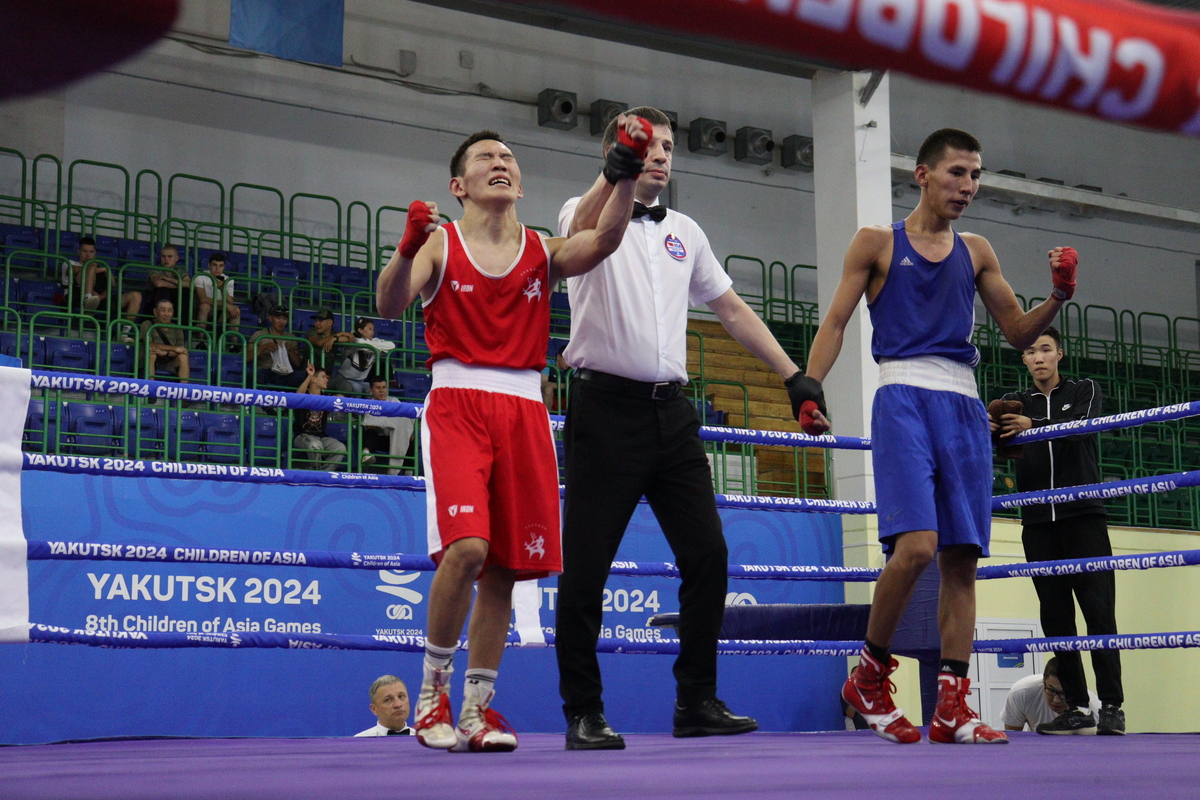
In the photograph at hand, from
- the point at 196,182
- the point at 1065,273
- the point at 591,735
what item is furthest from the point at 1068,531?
the point at 196,182

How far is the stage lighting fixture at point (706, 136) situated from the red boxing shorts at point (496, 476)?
33.8 ft

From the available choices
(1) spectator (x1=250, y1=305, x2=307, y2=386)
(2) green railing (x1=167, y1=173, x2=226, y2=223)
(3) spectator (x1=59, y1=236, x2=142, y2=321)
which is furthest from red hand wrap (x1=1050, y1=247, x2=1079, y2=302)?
(2) green railing (x1=167, y1=173, x2=226, y2=223)

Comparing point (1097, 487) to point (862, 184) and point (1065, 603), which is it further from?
point (862, 184)

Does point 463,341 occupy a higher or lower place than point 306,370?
lower

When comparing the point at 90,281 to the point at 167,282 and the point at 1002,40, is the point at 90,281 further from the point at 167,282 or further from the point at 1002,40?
the point at 1002,40

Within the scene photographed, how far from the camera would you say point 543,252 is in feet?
9.04

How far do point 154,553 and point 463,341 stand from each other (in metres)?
0.93

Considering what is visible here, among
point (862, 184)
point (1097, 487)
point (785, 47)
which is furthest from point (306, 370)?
point (785, 47)

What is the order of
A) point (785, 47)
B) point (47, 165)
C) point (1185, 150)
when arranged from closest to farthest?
point (785, 47) < point (47, 165) < point (1185, 150)

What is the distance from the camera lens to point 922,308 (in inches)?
115

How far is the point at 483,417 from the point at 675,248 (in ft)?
2.28

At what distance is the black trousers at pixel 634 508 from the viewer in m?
2.70

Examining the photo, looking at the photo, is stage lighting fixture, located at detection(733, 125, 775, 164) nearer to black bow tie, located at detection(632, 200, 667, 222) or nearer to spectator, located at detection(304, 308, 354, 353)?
spectator, located at detection(304, 308, 354, 353)

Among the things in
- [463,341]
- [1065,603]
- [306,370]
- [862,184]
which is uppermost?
[862,184]
